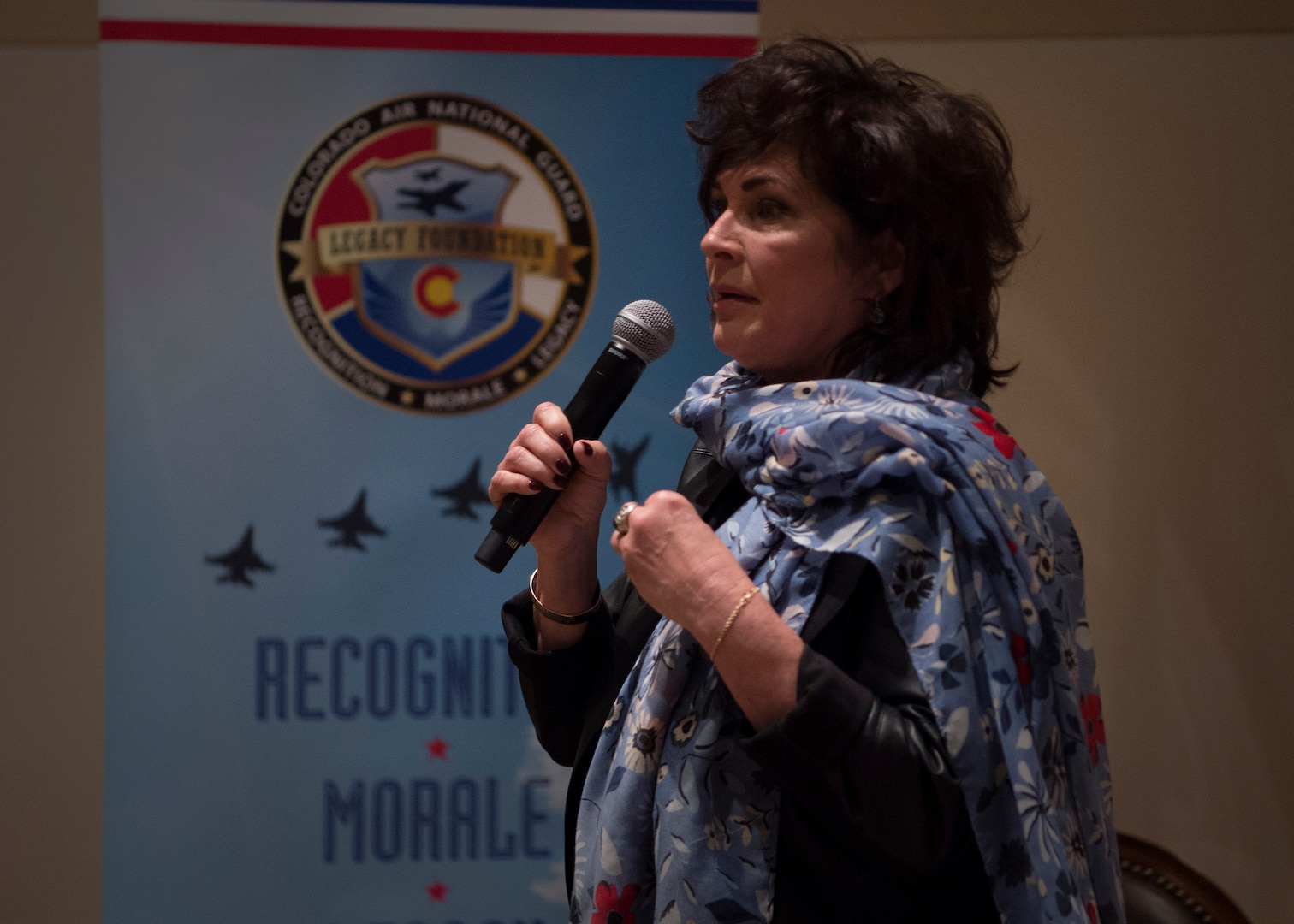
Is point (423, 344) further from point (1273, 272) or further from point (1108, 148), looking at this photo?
point (1273, 272)

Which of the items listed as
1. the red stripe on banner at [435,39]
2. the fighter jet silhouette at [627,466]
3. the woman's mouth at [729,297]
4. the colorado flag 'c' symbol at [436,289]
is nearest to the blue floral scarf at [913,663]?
the woman's mouth at [729,297]

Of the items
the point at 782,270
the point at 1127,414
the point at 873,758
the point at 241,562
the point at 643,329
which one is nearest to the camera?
the point at 873,758

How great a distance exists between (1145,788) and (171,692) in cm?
206

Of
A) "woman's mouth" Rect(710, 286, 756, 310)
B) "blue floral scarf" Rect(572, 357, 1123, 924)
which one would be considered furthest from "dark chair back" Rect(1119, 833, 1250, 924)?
"woman's mouth" Rect(710, 286, 756, 310)

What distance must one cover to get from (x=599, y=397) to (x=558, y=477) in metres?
0.11

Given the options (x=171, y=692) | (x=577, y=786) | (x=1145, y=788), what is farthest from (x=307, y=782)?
(x=1145, y=788)

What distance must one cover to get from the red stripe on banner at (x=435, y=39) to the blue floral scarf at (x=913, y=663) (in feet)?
4.22

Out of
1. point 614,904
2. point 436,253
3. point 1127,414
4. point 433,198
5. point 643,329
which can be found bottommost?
point 614,904

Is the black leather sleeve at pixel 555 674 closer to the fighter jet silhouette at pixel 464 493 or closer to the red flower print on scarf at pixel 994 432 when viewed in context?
the red flower print on scarf at pixel 994 432

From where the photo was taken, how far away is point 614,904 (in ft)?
3.61

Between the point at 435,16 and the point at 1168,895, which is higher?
the point at 435,16

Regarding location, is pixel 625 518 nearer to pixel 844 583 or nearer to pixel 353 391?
pixel 844 583

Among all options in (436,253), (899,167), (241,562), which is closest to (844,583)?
(899,167)

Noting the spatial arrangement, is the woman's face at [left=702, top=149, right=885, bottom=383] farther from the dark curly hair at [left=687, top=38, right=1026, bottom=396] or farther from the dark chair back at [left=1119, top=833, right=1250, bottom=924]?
the dark chair back at [left=1119, top=833, right=1250, bottom=924]
